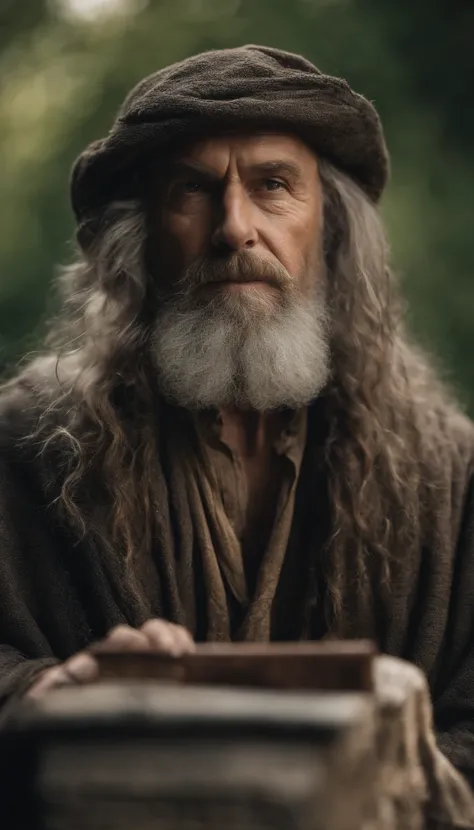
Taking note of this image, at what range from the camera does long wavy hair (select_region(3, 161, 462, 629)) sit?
3203 mm

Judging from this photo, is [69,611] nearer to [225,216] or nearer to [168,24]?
[225,216]

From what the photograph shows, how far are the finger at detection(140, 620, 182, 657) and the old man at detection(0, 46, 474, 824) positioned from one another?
0.93 m

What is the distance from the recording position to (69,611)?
10.2 ft

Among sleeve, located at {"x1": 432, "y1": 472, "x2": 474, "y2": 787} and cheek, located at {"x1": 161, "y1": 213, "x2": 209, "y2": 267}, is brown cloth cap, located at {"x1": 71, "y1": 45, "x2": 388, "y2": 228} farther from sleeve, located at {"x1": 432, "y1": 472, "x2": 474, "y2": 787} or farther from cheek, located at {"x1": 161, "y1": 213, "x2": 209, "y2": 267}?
sleeve, located at {"x1": 432, "y1": 472, "x2": 474, "y2": 787}

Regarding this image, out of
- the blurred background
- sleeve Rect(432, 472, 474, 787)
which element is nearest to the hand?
sleeve Rect(432, 472, 474, 787)

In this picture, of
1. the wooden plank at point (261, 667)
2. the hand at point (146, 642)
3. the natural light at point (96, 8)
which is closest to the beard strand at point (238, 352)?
the hand at point (146, 642)

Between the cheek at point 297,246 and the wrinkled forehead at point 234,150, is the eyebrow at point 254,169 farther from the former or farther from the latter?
the cheek at point 297,246

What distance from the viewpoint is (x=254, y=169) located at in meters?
3.29

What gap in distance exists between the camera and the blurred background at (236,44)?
6766mm

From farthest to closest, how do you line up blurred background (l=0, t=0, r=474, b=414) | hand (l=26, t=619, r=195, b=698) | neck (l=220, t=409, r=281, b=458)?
blurred background (l=0, t=0, r=474, b=414), neck (l=220, t=409, r=281, b=458), hand (l=26, t=619, r=195, b=698)

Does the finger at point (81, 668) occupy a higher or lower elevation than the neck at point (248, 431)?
higher

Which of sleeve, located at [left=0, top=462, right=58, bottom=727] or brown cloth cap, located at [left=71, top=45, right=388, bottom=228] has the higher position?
Result: brown cloth cap, located at [left=71, top=45, right=388, bottom=228]

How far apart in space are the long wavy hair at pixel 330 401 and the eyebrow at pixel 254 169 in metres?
0.20

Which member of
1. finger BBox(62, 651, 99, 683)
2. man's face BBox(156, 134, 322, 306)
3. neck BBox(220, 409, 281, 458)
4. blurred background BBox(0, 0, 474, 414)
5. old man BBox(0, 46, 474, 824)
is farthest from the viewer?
blurred background BBox(0, 0, 474, 414)
